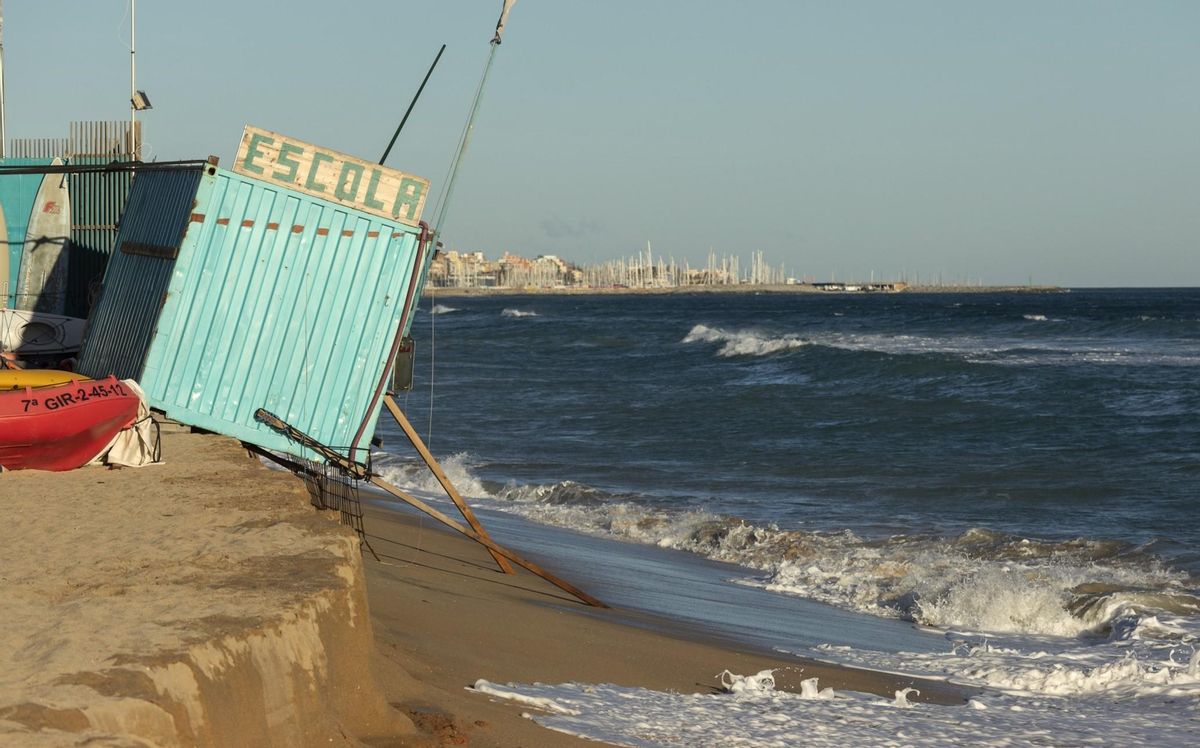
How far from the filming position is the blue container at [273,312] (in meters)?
9.08

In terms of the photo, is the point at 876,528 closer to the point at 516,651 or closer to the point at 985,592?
the point at 985,592

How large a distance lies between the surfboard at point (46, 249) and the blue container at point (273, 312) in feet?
19.7

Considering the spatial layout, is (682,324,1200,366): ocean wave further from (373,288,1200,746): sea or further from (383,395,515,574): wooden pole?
(383,395,515,574): wooden pole

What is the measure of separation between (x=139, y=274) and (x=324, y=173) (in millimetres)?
1931

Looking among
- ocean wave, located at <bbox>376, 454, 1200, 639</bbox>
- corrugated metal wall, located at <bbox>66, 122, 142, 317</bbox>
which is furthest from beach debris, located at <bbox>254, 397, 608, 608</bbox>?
corrugated metal wall, located at <bbox>66, 122, 142, 317</bbox>

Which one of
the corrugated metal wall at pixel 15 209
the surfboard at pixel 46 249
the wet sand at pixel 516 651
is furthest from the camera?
the surfboard at pixel 46 249

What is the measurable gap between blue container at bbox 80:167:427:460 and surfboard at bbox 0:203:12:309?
19.8 ft

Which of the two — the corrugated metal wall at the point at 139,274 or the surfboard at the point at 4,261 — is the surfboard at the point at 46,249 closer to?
the surfboard at the point at 4,261

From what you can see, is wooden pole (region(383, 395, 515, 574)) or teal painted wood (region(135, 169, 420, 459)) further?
wooden pole (region(383, 395, 515, 574))

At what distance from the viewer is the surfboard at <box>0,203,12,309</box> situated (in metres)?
14.5

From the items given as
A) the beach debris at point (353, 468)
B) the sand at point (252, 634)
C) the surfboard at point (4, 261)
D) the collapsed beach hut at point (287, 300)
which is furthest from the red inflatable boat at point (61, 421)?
the surfboard at point (4, 261)

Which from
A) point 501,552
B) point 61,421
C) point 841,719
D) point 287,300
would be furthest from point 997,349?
point 61,421

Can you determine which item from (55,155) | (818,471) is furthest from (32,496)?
(818,471)

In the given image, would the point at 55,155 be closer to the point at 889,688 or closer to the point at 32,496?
the point at 32,496
